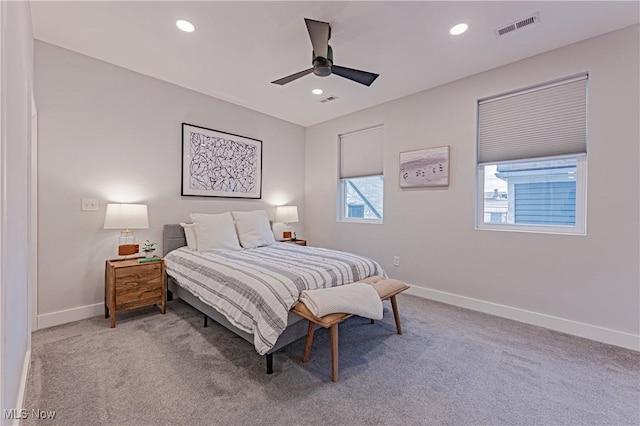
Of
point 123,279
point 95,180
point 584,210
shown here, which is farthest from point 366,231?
point 95,180

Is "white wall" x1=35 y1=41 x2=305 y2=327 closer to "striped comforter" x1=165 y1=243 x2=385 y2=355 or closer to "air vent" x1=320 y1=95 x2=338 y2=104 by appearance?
"striped comforter" x1=165 y1=243 x2=385 y2=355

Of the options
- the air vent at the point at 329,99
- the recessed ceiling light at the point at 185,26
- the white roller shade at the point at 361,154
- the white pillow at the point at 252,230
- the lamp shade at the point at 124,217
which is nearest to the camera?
the recessed ceiling light at the point at 185,26

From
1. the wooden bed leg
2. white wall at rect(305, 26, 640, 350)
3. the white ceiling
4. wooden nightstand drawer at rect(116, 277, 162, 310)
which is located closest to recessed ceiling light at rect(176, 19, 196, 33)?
the white ceiling

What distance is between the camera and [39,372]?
1908mm

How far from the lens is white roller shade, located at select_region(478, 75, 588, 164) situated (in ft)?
8.58

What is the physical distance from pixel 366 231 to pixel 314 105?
2.04 m

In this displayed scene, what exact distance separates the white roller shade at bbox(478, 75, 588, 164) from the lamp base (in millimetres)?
3934

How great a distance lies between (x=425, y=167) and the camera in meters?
3.57

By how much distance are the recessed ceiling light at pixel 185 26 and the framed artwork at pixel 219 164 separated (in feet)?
4.45

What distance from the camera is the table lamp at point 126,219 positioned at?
274 centimetres

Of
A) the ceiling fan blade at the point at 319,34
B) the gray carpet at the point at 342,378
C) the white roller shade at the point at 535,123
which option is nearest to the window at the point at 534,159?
the white roller shade at the point at 535,123

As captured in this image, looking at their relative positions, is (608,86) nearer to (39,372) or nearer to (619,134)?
(619,134)

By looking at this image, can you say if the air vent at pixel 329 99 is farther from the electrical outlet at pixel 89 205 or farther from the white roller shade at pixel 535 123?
the electrical outlet at pixel 89 205

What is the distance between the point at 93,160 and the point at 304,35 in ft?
8.13
